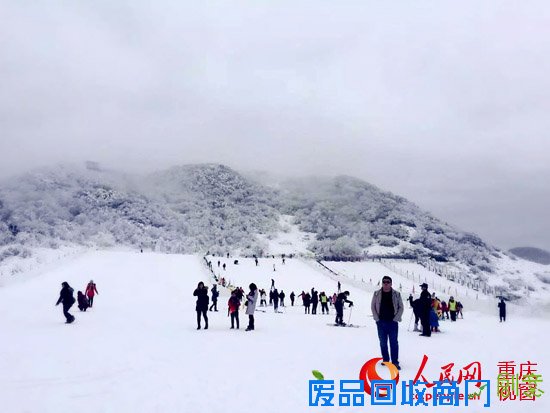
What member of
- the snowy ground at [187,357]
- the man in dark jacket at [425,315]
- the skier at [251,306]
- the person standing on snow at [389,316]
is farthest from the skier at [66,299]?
the person standing on snow at [389,316]

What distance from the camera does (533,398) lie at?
6895mm

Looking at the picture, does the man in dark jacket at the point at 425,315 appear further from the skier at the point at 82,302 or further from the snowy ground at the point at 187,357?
the skier at the point at 82,302

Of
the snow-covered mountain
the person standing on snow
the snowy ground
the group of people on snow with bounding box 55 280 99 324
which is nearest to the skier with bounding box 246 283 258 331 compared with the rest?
the snowy ground

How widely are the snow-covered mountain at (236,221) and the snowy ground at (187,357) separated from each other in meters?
62.4

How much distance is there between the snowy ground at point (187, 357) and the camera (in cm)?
712

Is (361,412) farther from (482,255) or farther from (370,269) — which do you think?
(482,255)

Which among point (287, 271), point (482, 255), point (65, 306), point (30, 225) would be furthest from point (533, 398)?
point (482, 255)

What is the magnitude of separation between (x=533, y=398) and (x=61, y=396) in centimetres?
650

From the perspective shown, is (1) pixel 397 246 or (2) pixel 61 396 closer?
(2) pixel 61 396

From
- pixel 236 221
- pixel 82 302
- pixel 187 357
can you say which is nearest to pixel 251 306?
pixel 187 357

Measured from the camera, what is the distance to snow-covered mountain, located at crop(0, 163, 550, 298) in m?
97.4

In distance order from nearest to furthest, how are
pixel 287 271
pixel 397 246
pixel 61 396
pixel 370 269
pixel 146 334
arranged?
pixel 61 396 → pixel 146 334 → pixel 287 271 → pixel 370 269 → pixel 397 246

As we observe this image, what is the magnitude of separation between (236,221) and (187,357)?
11800cm

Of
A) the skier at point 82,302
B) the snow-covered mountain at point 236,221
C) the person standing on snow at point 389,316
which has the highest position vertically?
the snow-covered mountain at point 236,221
